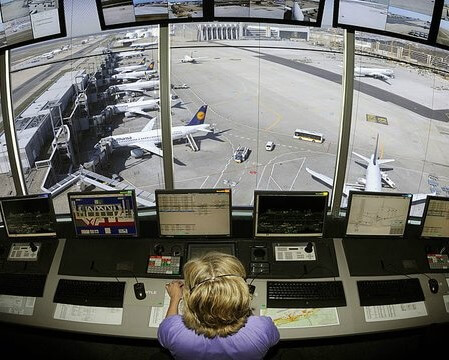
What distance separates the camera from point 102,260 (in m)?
2.63

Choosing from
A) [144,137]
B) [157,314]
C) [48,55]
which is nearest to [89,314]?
[157,314]

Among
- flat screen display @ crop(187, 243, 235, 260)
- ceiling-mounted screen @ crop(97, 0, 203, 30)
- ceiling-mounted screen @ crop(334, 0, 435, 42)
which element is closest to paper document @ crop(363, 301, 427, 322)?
flat screen display @ crop(187, 243, 235, 260)

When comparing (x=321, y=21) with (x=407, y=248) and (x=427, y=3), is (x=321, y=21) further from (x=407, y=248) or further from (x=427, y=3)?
(x=407, y=248)

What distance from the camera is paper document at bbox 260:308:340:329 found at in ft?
7.55

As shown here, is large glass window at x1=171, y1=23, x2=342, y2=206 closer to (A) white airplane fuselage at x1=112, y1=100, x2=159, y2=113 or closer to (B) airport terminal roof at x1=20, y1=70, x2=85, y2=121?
(A) white airplane fuselage at x1=112, y1=100, x2=159, y2=113

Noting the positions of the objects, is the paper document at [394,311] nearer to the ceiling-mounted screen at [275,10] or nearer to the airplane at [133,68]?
the ceiling-mounted screen at [275,10]

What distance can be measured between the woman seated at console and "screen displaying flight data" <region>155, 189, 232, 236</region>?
114 centimetres

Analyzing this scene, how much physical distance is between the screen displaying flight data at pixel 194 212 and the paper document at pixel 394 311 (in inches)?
41.2

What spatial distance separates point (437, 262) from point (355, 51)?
5.41 feet

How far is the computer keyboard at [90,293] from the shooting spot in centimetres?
241

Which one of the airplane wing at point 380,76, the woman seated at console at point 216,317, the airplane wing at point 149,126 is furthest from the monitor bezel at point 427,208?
the airplane wing at point 149,126

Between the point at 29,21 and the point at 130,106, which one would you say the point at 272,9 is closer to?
the point at 29,21

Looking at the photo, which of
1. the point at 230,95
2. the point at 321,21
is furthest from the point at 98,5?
the point at 230,95

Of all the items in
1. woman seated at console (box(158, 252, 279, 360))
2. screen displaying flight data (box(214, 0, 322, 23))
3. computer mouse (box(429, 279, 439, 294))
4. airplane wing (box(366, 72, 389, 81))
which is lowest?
computer mouse (box(429, 279, 439, 294))
